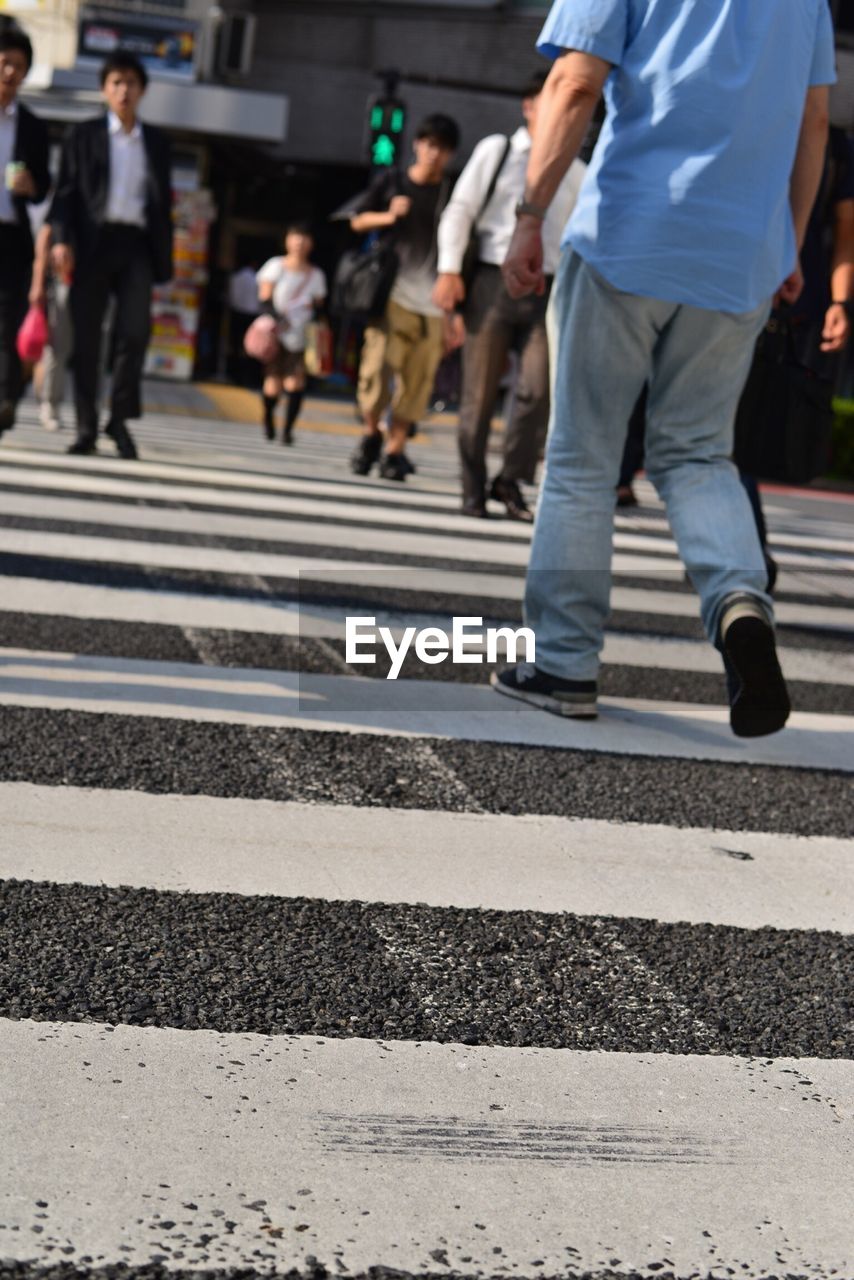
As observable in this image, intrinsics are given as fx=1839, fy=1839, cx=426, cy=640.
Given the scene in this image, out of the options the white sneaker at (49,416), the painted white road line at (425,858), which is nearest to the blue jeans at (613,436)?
the painted white road line at (425,858)

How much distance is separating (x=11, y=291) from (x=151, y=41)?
18.0m

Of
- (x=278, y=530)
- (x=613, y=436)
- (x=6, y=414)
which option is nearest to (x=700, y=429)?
(x=613, y=436)

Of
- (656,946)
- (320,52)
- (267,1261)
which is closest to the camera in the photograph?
(267,1261)

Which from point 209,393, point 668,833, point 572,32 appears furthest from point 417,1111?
point 209,393

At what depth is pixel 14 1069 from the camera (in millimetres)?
2012

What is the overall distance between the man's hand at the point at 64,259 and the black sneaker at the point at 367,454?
2.13m

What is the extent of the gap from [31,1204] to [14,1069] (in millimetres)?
321

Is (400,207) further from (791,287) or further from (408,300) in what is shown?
(791,287)

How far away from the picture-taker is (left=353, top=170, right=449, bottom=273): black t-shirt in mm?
10070

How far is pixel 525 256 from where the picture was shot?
14.4 ft

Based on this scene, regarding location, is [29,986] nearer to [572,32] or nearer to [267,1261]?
[267,1261]

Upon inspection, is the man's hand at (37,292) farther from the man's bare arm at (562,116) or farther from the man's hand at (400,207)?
the man's bare arm at (562,116)

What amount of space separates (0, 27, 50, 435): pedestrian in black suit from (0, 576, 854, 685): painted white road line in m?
3.64

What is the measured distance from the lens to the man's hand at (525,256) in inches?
172
